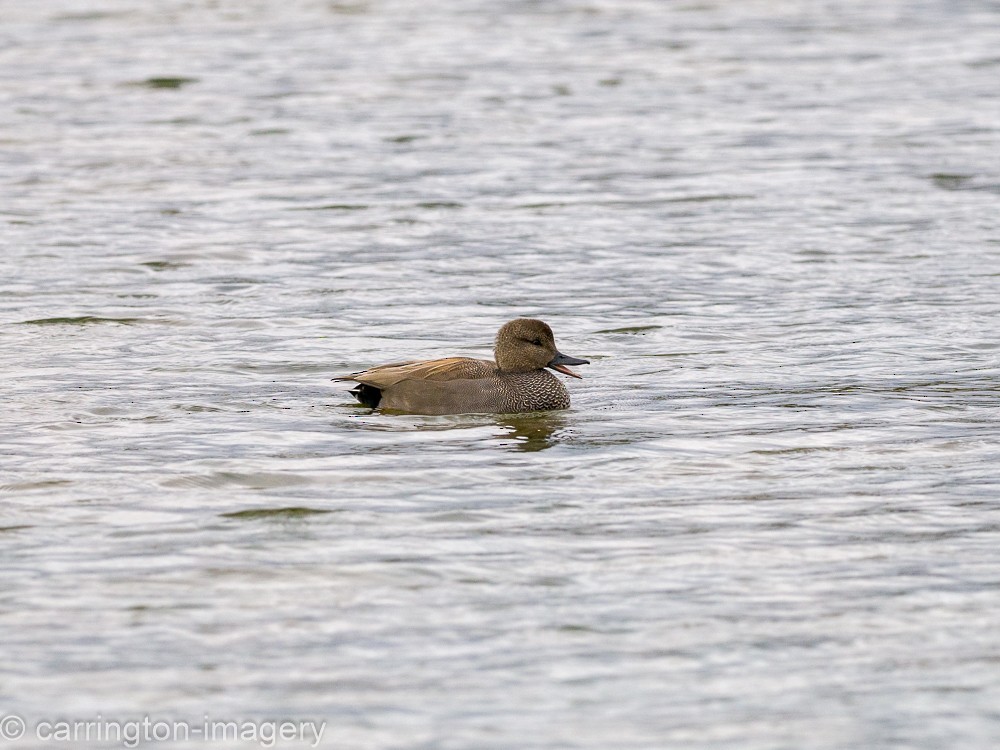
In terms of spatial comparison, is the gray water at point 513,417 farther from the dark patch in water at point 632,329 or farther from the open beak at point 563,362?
the open beak at point 563,362

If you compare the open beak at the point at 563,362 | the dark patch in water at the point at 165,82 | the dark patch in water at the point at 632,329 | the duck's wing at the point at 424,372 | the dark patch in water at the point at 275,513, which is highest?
the dark patch in water at the point at 165,82

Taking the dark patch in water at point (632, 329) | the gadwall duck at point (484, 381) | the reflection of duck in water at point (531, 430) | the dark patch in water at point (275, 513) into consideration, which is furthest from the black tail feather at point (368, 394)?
the dark patch in water at point (632, 329)

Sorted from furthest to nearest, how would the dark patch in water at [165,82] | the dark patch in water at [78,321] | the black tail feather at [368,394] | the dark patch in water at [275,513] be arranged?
1. the dark patch in water at [165,82]
2. the dark patch in water at [78,321]
3. the black tail feather at [368,394]
4. the dark patch in water at [275,513]

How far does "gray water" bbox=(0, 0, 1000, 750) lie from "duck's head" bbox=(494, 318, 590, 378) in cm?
42

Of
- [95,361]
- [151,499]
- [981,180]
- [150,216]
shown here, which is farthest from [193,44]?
[151,499]

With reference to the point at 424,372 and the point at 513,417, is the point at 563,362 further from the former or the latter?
the point at 424,372

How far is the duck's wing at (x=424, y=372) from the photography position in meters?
12.3

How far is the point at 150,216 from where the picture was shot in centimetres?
1997

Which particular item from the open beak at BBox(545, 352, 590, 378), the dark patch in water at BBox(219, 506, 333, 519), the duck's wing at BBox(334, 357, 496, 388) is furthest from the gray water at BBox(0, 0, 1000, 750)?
the open beak at BBox(545, 352, 590, 378)

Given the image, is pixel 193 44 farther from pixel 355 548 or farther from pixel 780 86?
pixel 355 548

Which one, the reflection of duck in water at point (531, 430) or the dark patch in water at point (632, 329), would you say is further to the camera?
the dark patch in water at point (632, 329)

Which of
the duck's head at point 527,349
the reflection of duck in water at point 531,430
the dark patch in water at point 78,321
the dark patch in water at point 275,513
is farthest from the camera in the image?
the dark patch in water at point 78,321

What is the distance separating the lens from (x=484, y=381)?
40.8ft

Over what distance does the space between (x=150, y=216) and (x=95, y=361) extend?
6.19m
